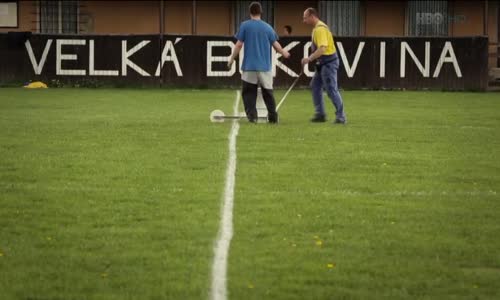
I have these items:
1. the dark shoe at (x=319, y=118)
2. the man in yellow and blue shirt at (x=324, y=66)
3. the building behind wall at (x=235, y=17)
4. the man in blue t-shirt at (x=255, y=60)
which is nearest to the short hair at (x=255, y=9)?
the man in blue t-shirt at (x=255, y=60)

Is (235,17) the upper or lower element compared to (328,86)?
upper

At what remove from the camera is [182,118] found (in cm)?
2025

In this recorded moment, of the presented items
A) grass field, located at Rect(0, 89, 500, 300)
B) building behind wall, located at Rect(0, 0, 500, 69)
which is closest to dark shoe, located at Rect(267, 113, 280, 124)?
grass field, located at Rect(0, 89, 500, 300)

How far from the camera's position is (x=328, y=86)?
744 inches

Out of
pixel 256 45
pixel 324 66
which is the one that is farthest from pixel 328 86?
pixel 256 45

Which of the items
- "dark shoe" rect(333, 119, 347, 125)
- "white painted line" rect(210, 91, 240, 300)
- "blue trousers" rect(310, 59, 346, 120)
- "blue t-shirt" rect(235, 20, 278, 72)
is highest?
"blue t-shirt" rect(235, 20, 278, 72)

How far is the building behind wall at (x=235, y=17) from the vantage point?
39312 mm

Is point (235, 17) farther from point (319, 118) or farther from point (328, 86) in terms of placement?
point (328, 86)

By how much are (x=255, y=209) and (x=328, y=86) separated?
8812 millimetres

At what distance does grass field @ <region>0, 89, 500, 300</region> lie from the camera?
766 centimetres

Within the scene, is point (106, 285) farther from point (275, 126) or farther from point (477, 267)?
point (275, 126)

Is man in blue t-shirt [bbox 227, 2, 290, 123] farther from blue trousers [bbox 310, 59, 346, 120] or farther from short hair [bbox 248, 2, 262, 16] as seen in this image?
blue trousers [bbox 310, 59, 346, 120]

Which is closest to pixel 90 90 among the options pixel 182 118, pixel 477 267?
pixel 182 118

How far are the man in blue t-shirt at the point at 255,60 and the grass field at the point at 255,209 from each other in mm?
558
